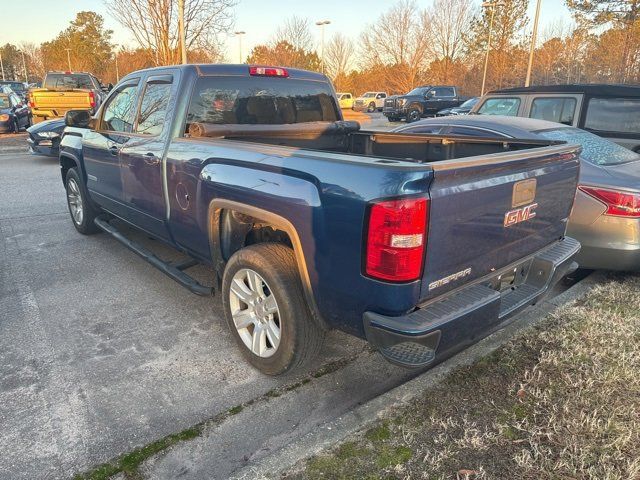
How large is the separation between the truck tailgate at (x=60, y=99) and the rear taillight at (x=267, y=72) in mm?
12377

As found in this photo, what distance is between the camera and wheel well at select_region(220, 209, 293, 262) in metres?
3.31

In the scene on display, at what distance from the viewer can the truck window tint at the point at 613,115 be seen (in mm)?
6551

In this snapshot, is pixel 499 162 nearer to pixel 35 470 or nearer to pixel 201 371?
pixel 201 371

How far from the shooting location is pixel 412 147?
4.52 m

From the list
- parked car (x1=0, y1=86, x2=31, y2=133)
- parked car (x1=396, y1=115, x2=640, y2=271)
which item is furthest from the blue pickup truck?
parked car (x1=0, y1=86, x2=31, y2=133)

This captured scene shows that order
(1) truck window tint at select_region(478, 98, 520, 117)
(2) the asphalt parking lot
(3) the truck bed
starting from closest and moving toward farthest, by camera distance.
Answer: (2) the asphalt parking lot
(3) the truck bed
(1) truck window tint at select_region(478, 98, 520, 117)

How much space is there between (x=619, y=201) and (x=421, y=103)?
22.2m

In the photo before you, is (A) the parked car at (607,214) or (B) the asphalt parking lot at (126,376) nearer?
(B) the asphalt parking lot at (126,376)

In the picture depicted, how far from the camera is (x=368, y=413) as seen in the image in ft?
8.93

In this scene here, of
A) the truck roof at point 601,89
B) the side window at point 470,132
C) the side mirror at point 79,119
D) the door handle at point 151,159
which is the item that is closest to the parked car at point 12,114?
the side mirror at point 79,119

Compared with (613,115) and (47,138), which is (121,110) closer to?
(613,115)

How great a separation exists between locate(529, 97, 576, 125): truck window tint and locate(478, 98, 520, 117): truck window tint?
0.90 ft

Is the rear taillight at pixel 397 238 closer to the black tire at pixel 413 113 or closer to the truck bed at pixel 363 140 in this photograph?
the truck bed at pixel 363 140

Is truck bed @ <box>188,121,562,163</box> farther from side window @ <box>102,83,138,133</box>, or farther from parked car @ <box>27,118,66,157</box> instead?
parked car @ <box>27,118,66,157</box>
